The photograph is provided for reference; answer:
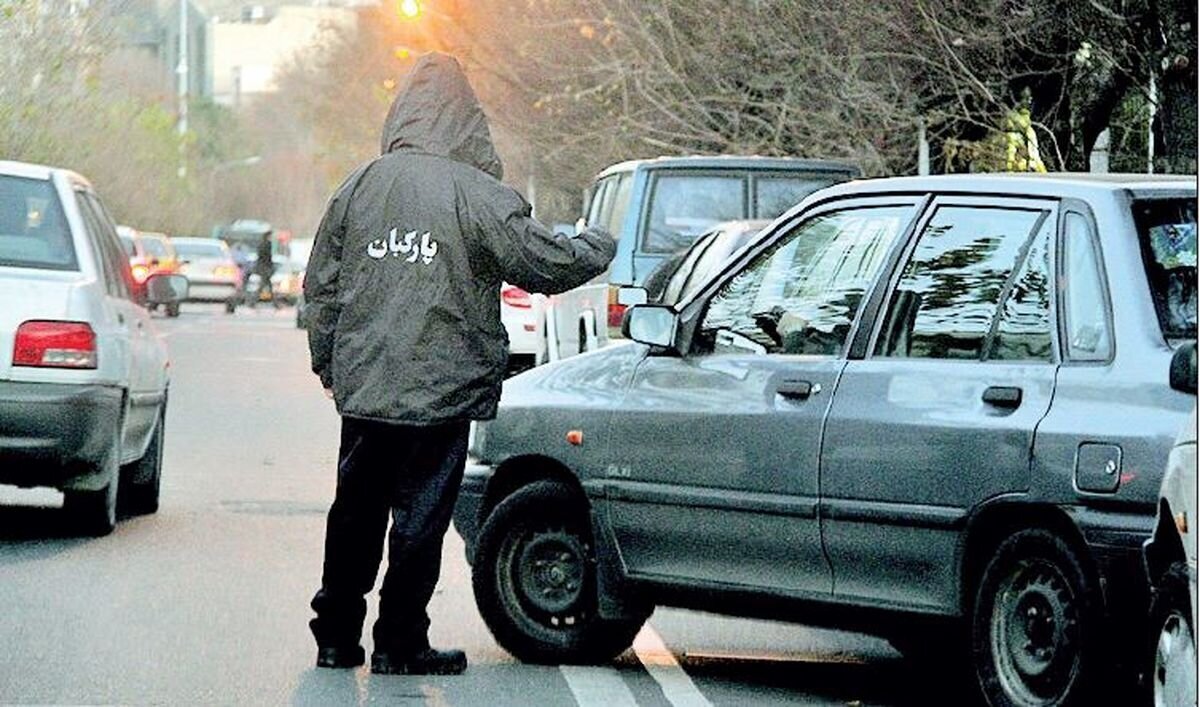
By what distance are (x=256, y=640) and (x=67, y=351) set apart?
2997 millimetres

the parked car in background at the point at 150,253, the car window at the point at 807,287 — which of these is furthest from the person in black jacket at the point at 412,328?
the parked car in background at the point at 150,253

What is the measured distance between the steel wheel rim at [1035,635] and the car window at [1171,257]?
0.69 meters

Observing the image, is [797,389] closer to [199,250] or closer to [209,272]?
[209,272]

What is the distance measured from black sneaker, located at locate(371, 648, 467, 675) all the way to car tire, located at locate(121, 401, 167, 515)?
5182 mm

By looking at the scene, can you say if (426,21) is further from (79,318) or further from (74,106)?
(79,318)

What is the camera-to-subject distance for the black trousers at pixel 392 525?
8828 millimetres

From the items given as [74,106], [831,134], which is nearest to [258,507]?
[831,134]

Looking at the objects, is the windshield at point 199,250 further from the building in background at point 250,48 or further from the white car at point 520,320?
the building in background at point 250,48

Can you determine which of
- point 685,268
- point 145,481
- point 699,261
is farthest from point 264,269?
point 145,481

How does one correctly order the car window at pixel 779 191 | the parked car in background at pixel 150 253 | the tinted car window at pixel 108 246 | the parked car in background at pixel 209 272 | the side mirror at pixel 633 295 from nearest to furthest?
the tinted car window at pixel 108 246 < the side mirror at pixel 633 295 < the car window at pixel 779 191 < the parked car in background at pixel 150 253 < the parked car in background at pixel 209 272

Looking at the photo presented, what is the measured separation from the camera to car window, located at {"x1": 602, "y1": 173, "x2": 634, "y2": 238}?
19156 mm

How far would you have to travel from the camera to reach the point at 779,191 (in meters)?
19.4

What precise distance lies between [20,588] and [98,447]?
5.17 ft

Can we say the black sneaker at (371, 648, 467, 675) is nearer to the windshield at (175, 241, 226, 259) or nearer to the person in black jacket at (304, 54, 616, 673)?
the person in black jacket at (304, 54, 616, 673)
